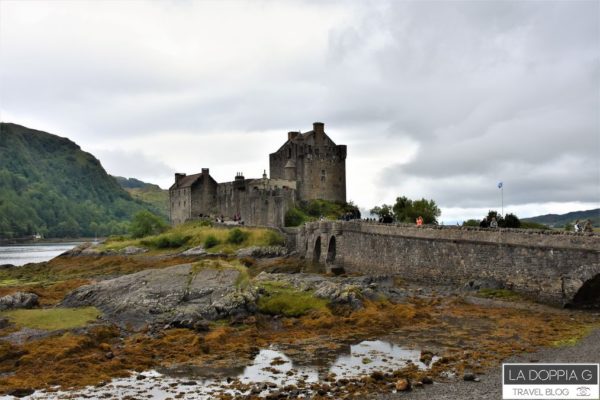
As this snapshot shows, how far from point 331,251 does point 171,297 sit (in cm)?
2784

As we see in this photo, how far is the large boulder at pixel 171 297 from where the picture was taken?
32.4 m

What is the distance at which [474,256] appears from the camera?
131 ft

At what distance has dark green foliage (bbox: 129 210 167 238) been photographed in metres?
93.8

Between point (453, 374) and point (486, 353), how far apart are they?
11.2 feet

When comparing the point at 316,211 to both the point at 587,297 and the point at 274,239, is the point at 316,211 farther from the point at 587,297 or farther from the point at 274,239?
the point at 587,297

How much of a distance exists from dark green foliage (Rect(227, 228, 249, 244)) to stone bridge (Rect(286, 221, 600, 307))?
38.5 feet

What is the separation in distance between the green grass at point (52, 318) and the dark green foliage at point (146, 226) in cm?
6100

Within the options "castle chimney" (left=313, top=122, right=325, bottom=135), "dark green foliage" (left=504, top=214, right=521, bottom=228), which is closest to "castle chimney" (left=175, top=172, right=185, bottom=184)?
"castle chimney" (left=313, top=122, right=325, bottom=135)

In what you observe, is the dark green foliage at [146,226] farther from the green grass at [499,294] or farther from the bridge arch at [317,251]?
the green grass at [499,294]

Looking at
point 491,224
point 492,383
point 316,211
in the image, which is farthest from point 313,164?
point 492,383

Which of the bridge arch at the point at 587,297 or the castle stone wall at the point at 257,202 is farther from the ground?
the castle stone wall at the point at 257,202

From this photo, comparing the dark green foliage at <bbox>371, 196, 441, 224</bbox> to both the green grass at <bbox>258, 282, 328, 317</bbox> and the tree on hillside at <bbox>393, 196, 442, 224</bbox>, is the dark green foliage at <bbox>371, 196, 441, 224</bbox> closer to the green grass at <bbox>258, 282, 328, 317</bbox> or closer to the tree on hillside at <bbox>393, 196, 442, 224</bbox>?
the tree on hillside at <bbox>393, 196, 442, 224</bbox>

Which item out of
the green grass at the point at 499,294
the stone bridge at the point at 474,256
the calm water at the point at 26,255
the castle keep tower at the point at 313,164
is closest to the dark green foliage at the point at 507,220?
the stone bridge at the point at 474,256

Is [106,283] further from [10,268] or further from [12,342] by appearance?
[10,268]
